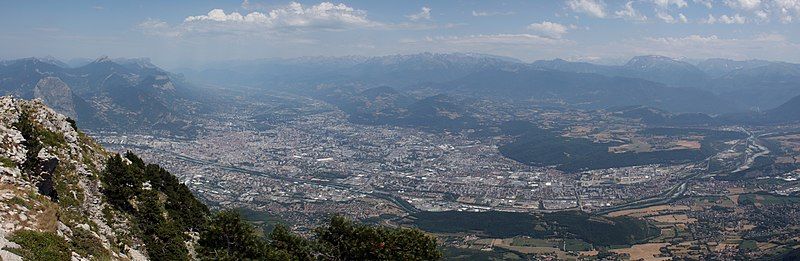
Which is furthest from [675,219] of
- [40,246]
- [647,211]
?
[40,246]

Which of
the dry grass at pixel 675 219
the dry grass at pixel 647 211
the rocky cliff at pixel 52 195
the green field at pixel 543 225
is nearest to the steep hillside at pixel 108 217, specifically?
the rocky cliff at pixel 52 195

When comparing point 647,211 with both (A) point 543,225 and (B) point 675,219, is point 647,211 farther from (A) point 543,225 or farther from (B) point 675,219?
(A) point 543,225

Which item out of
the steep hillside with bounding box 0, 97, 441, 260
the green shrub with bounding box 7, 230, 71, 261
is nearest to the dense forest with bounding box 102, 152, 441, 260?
the steep hillside with bounding box 0, 97, 441, 260

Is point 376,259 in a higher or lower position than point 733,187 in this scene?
higher

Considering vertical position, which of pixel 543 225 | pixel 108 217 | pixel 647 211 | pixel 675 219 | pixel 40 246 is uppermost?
pixel 40 246

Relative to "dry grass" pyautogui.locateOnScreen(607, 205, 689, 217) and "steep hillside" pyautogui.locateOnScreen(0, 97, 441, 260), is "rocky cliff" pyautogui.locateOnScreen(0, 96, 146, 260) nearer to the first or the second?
"steep hillside" pyautogui.locateOnScreen(0, 97, 441, 260)

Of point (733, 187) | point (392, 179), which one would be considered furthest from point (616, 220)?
point (392, 179)

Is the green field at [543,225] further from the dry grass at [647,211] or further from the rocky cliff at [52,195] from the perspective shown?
the rocky cliff at [52,195]

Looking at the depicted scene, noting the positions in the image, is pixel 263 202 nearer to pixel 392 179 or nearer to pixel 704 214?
pixel 392 179
